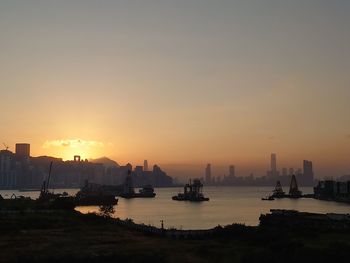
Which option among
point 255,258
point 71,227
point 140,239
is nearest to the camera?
point 255,258

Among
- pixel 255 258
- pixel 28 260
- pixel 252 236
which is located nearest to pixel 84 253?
pixel 28 260

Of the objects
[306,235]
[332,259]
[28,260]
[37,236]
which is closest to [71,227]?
[37,236]

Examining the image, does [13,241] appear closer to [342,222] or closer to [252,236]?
[252,236]

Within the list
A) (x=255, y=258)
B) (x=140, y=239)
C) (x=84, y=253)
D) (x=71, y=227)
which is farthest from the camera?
(x=71, y=227)

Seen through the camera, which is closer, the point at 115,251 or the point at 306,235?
the point at 115,251

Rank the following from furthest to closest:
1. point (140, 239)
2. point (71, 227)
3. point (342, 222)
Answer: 1. point (342, 222)
2. point (71, 227)
3. point (140, 239)

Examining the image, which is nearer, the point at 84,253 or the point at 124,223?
the point at 84,253

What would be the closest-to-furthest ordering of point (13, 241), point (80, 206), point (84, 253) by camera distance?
point (84, 253) < point (13, 241) < point (80, 206)

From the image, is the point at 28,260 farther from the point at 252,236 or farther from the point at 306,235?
the point at 306,235
